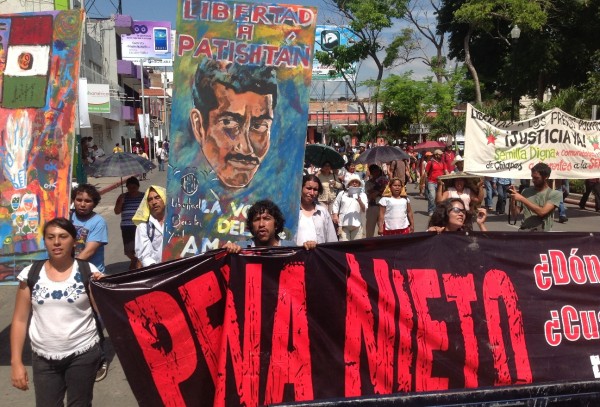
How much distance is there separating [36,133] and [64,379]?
2.83 m

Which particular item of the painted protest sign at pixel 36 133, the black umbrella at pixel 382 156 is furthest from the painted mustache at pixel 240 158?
the black umbrella at pixel 382 156

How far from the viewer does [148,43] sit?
6956 centimetres

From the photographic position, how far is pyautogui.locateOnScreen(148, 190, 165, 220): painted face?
7.00 metres

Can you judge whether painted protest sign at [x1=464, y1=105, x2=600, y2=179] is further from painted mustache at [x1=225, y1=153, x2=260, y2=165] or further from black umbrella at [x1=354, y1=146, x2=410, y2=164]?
painted mustache at [x1=225, y1=153, x2=260, y2=165]

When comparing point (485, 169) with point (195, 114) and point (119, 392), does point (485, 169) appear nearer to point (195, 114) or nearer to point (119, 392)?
point (195, 114)

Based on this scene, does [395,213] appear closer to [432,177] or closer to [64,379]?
[64,379]

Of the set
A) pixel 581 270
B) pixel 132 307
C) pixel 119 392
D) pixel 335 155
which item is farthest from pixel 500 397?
pixel 335 155

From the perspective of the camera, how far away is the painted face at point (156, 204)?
7.00m

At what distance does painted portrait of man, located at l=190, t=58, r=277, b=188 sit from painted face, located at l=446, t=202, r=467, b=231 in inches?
71.1

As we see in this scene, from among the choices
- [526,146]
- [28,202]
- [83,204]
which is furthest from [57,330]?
[526,146]

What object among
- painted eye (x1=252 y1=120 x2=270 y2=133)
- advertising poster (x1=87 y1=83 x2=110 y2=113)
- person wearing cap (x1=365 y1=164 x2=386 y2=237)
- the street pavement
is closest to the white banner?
the street pavement

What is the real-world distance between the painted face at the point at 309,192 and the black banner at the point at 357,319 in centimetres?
215

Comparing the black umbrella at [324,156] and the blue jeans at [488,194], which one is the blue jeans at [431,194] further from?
the black umbrella at [324,156]

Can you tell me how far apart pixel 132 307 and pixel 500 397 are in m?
2.57
